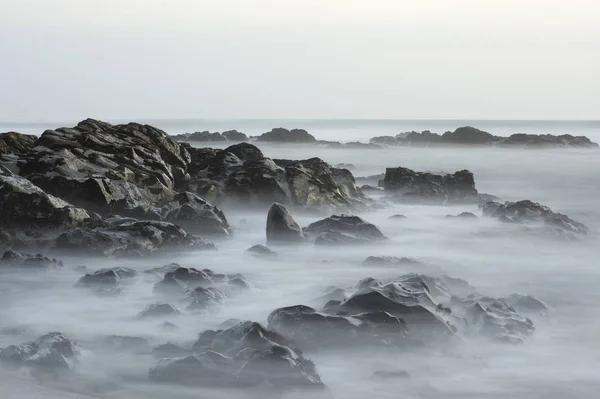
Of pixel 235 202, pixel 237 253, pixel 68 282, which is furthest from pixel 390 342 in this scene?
pixel 235 202

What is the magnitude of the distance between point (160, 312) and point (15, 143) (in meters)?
16.0

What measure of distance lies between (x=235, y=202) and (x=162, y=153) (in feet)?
10.3

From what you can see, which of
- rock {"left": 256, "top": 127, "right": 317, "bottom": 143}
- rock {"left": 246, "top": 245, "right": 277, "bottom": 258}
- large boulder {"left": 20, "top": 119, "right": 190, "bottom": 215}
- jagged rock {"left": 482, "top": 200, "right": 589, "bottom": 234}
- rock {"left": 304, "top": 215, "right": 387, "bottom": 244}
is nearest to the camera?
rock {"left": 246, "top": 245, "right": 277, "bottom": 258}

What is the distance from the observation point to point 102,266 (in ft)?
47.2

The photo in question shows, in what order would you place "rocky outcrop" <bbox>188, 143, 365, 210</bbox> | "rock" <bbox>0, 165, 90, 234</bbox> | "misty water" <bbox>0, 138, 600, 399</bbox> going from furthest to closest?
"rocky outcrop" <bbox>188, 143, 365, 210</bbox>, "rock" <bbox>0, 165, 90, 234</bbox>, "misty water" <bbox>0, 138, 600, 399</bbox>

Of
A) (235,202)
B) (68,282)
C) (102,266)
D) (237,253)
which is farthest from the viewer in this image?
(235,202)

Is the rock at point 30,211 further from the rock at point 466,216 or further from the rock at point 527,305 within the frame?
the rock at point 466,216

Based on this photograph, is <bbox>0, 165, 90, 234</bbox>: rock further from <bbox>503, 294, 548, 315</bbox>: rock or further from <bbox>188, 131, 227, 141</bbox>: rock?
<bbox>188, 131, 227, 141</bbox>: rock

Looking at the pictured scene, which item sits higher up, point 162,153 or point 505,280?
point 162,153

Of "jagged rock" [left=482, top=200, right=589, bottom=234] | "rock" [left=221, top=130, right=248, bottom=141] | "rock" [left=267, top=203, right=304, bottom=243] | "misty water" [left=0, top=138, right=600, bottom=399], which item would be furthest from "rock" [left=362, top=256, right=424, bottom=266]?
"rock" [left=221, top=130, right=248, bottom=141]

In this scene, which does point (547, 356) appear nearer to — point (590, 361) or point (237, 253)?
point (590, 361)

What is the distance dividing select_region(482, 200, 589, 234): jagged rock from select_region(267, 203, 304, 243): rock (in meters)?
7.33

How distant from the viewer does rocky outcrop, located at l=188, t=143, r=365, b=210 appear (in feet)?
74.2

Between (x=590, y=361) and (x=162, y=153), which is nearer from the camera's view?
(x=590, y=361)
